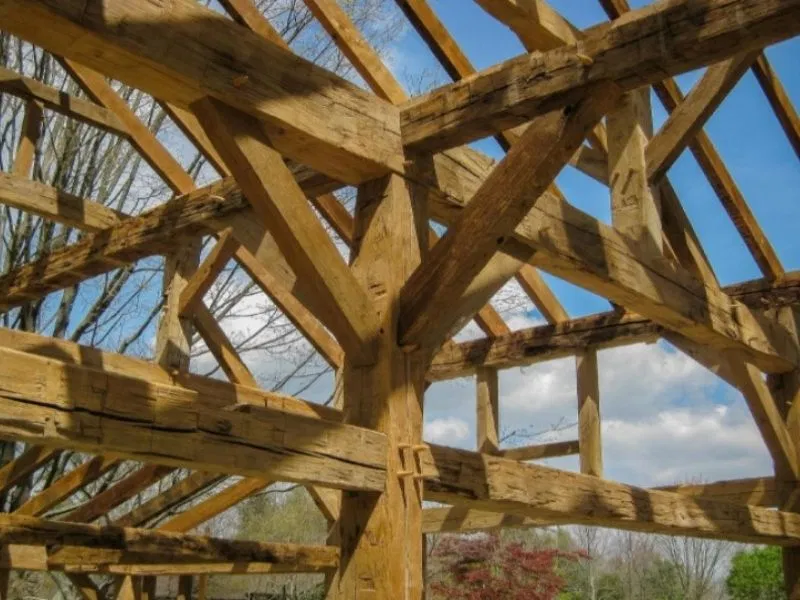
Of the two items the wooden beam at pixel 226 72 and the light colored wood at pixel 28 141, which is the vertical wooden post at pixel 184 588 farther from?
the wooden beam at pixel 226 72

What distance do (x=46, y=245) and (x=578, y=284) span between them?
5.77m

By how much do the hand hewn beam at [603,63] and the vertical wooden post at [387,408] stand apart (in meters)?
0.29

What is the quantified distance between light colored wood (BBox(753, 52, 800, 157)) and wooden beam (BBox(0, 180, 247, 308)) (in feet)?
10.8

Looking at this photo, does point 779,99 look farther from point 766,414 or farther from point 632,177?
point 766,414

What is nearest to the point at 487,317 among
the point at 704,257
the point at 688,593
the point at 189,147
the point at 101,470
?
the point at 704,257

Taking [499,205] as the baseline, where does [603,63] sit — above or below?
above

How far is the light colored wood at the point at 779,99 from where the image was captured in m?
5.65

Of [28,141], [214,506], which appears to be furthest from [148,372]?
[28,141]

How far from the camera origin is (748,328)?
5324 mm

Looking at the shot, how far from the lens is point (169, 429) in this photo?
236 cm

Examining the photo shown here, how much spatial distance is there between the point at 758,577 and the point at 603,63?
1460 centimetres

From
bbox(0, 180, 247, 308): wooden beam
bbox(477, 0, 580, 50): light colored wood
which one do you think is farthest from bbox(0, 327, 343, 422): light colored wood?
bbox(477, 0, 580, 50): light colored wood

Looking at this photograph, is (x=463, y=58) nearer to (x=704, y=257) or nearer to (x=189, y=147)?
(x=704, y=257)

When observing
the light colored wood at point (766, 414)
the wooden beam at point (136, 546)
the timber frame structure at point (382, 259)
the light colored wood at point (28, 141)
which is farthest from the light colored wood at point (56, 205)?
the light colored wood at point (766, 414)
